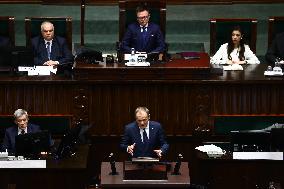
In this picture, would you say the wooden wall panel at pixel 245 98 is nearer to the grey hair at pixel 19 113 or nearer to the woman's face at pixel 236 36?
the woman's face at pixel 236 36

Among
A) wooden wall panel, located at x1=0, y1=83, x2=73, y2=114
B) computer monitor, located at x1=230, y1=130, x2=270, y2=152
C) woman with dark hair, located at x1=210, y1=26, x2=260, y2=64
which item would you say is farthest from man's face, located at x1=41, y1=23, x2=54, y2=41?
computer monitor, located at x1=230, y1=130, x2=270, y2=152

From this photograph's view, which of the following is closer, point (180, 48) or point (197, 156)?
point (197, 156)

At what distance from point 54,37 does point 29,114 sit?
125cm

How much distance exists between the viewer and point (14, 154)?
28.7ft

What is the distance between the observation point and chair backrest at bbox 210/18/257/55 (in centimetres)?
1053

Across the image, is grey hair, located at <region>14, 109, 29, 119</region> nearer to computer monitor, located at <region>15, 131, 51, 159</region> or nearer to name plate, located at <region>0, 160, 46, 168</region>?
computer monitor, located at <region>15, 131, 51, 159</region>

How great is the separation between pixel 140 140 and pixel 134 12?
201 cm

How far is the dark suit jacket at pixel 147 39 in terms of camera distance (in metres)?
10.4

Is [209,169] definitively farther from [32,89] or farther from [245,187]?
[32,89]

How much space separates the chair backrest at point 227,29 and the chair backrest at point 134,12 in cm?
59

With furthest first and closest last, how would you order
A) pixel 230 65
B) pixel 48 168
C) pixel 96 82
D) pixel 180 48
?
pixel 180 48, pixel 230 65, pixel 96 82, pixel 48 168

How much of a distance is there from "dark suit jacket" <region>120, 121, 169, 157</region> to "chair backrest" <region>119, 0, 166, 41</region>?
179 cm

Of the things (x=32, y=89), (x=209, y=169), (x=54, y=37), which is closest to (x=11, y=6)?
(x=54, y=37)

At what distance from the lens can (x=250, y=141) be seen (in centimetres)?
863
